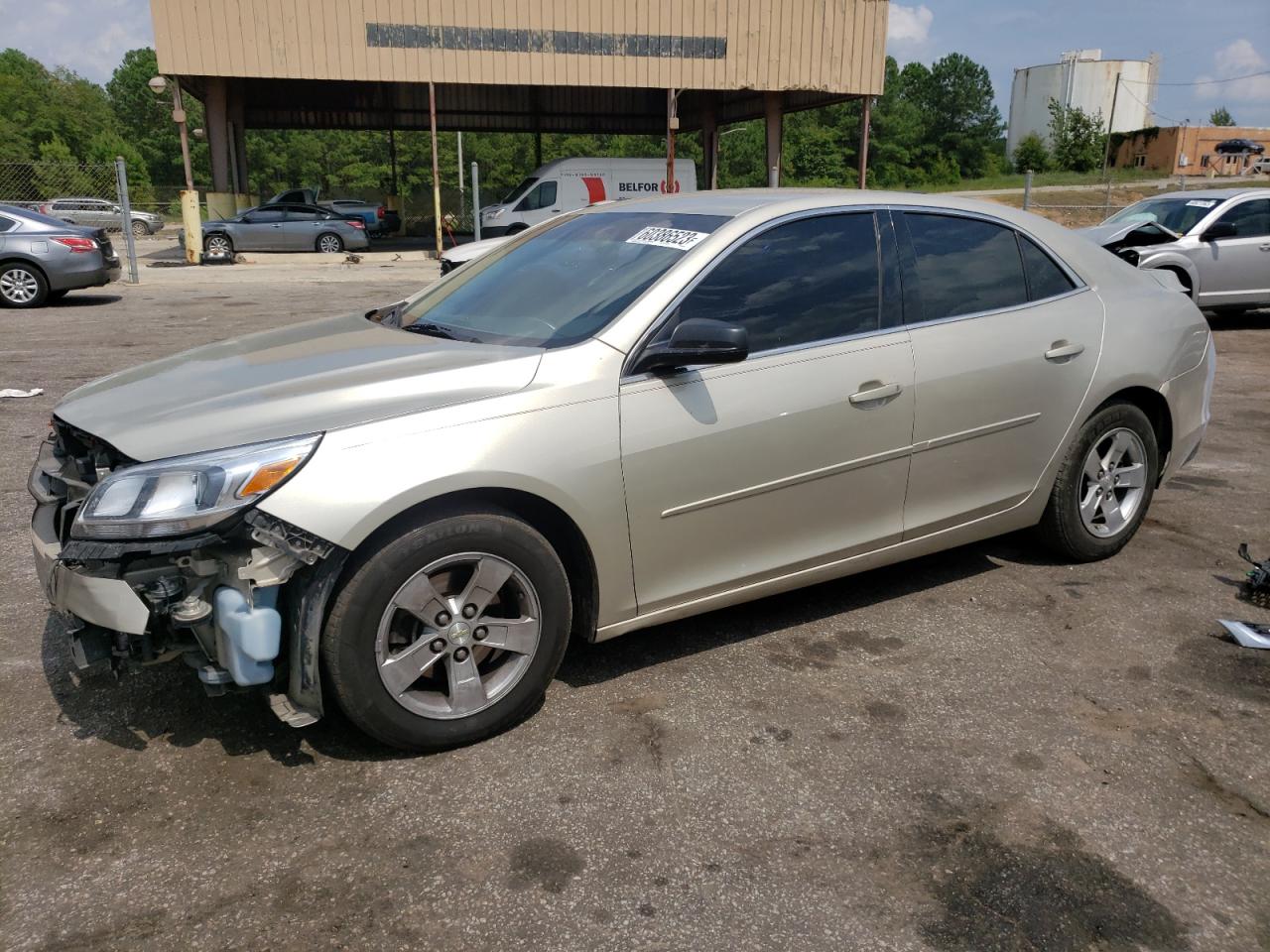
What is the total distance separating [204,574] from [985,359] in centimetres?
293

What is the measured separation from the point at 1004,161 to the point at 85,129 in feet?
234

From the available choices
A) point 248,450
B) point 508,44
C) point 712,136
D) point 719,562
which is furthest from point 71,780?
point 712,136

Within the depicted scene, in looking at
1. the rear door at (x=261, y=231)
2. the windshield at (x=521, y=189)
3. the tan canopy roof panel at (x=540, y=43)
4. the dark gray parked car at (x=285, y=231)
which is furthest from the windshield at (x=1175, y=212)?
the rear door at (x=261, y=231)

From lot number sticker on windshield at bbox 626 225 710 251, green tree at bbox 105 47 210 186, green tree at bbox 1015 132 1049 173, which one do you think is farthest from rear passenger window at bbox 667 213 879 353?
green tree at bbox 105 47 210 186

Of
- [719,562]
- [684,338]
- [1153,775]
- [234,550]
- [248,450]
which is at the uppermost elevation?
[684,338]

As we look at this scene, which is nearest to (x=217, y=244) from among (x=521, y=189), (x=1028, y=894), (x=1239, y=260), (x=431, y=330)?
Result: (x=521, y=189)

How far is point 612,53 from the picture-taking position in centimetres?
2586

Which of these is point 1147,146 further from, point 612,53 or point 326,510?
point 326,510

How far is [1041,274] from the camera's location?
14.4ft

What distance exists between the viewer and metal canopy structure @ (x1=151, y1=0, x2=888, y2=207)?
77.0ft

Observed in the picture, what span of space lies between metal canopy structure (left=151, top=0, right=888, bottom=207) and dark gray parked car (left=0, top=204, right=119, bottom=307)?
1064cm

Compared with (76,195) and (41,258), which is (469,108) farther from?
(41,258)

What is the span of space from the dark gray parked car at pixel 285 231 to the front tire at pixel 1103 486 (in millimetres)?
24284

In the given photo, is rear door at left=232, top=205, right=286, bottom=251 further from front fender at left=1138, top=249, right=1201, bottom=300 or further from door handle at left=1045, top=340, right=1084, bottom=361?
door handle at left=1045, top=340, right=1084, bottom=361
